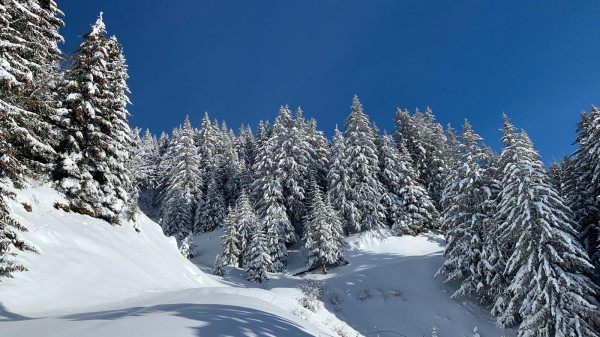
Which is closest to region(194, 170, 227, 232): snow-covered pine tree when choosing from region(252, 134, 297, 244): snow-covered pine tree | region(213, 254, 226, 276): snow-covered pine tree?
region(252, 134, 297, 244): snow-covered pine tree

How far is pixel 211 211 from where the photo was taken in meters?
49.8

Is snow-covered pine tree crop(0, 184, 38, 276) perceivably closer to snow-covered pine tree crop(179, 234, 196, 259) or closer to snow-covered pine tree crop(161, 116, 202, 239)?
snow-covered pine tree crop(179, 234, 196, 259)

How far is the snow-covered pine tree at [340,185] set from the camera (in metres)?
37.6

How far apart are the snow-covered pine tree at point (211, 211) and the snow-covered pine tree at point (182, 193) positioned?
1348mm

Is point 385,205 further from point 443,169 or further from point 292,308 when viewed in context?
point 292,308

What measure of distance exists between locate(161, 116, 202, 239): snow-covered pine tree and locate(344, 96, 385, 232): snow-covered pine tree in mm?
22826

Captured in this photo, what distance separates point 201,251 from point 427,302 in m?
28.5

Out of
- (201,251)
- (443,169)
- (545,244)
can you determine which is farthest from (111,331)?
Result: (443,169)

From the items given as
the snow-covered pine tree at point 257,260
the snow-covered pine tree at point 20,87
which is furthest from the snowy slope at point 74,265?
the snow-covered pine tree at point 257,260

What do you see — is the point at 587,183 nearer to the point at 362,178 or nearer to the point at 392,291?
the point at 392,291

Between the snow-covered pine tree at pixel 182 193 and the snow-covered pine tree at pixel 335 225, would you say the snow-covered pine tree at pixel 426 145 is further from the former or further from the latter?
the snow-covered pine tree at pixel 182 193

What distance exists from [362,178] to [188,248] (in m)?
21.9

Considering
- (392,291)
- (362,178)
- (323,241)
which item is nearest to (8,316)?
(392,291)

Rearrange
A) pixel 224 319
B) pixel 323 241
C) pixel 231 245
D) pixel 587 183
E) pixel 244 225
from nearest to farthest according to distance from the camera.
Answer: pixel 224 319 < pixel 587 183 < pixel 323 241 < pixel 231 245 < pixel 244 225
